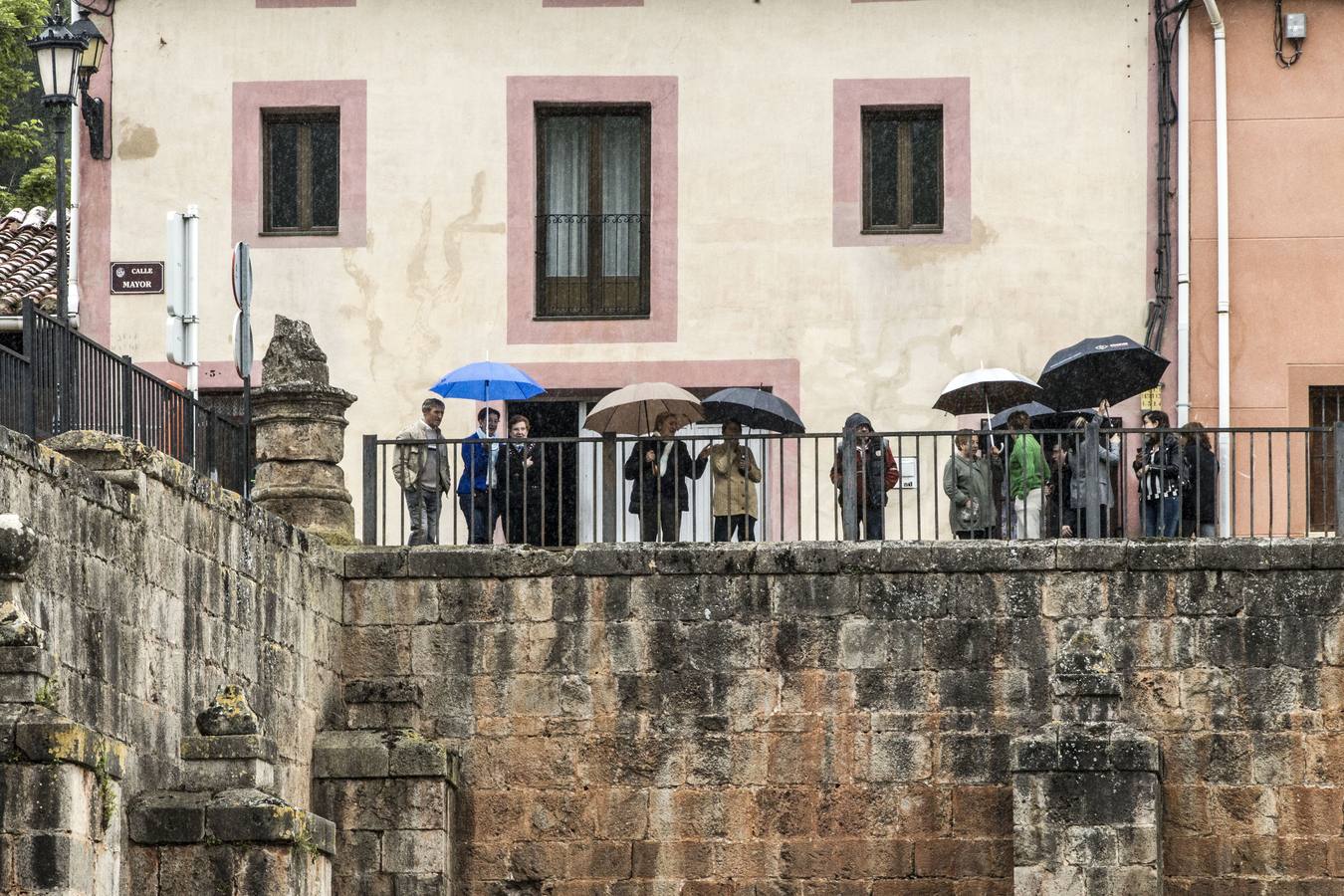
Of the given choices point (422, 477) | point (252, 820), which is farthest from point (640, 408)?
point (252, 820)

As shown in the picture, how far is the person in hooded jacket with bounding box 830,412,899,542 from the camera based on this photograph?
20.4 meters

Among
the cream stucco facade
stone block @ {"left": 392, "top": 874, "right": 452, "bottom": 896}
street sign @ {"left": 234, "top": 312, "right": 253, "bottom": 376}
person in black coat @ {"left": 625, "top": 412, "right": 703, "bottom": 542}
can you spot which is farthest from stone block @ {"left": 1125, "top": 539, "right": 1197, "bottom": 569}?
street sign @ {"left": 234, "top": 312, "right": 253, "bottom": 376}

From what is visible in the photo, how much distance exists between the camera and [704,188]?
24.0 metres

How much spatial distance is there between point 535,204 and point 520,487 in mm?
3812

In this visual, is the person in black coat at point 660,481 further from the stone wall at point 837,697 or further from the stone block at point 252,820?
the stone block at point 252,820

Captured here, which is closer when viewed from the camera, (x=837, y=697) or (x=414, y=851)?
(x=414, y=851)

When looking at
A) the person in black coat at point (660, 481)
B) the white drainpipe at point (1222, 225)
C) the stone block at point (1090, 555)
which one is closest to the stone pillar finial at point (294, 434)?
the person in black coat at point (660, 481)

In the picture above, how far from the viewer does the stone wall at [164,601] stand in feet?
48.3

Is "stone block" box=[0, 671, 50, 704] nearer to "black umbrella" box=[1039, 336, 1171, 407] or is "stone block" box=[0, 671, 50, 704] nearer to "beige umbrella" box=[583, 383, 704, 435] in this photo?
"beige umbrella" box=[583, 383, 704, 435]

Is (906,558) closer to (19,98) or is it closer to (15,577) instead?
(15,577)

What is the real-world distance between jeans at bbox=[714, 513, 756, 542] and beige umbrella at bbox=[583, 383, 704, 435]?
1.03m

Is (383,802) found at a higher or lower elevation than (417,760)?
lower

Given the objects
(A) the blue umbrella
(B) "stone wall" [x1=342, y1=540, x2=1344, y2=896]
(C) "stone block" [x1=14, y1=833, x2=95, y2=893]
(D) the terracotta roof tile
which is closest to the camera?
(C) "stone block" [x1=14, y1=833, x2=95, y2=893]

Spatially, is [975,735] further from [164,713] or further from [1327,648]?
[164,713]
